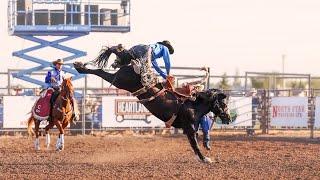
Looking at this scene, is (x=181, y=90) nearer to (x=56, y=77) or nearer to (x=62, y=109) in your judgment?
(x=62, y=109)

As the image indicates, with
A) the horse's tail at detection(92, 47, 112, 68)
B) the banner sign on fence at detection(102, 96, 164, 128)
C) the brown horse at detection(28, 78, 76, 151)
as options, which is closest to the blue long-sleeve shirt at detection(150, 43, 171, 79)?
the horse's tail at detection(92, 47, 112, 68)

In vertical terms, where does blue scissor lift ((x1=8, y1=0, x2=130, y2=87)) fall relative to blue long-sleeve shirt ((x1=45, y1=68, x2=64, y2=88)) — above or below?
above

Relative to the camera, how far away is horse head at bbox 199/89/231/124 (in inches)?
503

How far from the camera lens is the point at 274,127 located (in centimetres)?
2391

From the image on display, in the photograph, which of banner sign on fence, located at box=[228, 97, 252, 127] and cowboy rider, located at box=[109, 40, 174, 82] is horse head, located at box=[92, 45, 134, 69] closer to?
cowboy rider, located at box=[109, 40, 174, 82]

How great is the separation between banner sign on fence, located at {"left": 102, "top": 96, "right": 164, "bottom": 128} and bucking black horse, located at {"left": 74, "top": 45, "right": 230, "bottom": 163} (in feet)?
33.0

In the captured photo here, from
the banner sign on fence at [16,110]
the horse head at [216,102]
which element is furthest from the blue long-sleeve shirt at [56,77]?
the banner sign on fence at [16,110]

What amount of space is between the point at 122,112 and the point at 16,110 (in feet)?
11.4

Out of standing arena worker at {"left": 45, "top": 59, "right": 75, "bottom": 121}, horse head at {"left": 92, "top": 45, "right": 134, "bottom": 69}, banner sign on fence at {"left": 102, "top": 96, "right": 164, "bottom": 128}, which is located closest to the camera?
horse head at {"left": 92, "top": 45, "right": 134, "bottom": 69}

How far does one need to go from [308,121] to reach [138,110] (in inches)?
221

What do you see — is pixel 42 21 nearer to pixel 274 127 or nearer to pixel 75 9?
pixel 75 9

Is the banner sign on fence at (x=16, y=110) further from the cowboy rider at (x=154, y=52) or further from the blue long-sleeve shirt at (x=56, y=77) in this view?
the cowboy rider at (x=154, y=52)

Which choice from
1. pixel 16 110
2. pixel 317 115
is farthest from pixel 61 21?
pixel 317 115

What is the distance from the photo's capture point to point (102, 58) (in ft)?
40.8
